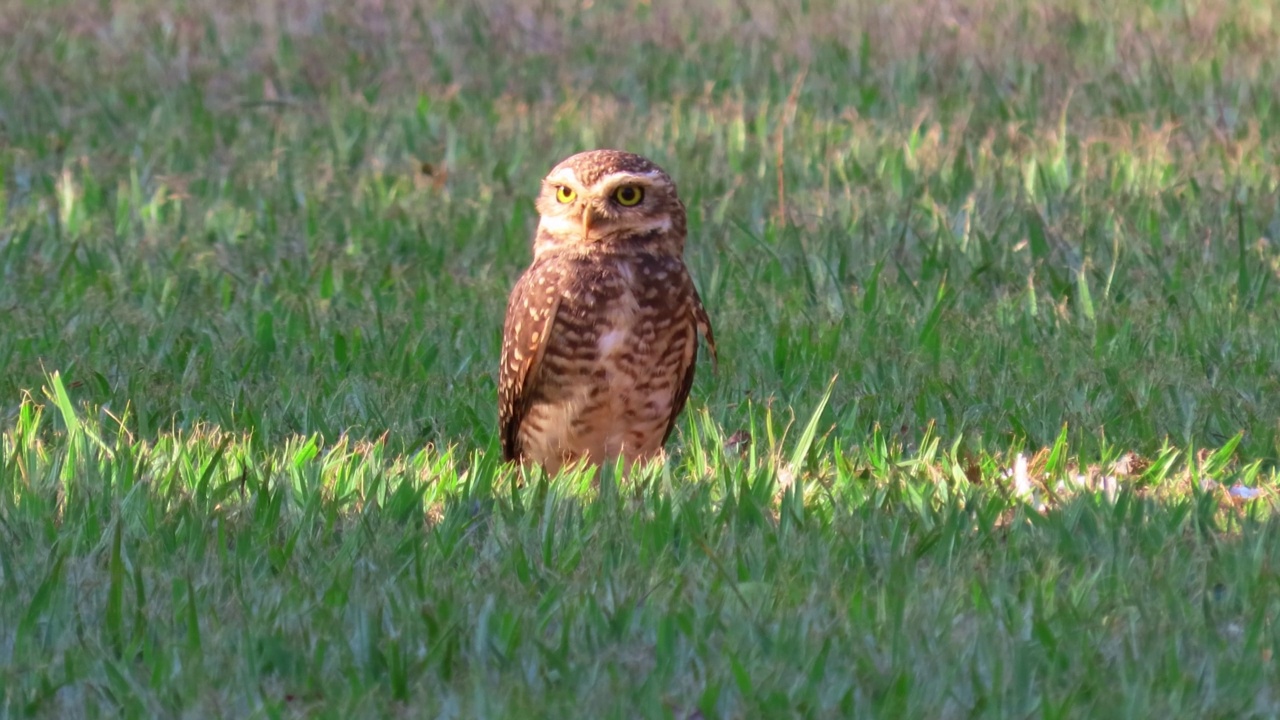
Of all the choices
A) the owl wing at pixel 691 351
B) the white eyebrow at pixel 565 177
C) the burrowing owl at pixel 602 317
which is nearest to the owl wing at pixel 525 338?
the burrowing owl at pixel 602 317

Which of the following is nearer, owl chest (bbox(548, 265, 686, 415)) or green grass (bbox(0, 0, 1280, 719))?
A: green grass (bbox(0, 0, 1280, 719))

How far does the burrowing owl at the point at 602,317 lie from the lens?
5.59 meters

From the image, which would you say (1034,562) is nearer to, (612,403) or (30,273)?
(612,403)

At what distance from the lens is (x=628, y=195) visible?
5.66 meters

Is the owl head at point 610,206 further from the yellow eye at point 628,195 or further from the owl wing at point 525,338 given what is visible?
the owl wing at point 525,338

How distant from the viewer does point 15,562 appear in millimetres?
4582

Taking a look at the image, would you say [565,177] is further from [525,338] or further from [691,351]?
[691,351]

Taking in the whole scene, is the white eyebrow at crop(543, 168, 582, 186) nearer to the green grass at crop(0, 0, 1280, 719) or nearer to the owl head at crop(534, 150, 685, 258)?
the owl head at crop(534, 150, 685, 258)

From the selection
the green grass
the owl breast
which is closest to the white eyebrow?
the owl breast

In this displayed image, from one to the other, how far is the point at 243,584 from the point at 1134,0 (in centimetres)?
1019

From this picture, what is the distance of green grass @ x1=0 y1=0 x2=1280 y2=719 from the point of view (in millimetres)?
4051

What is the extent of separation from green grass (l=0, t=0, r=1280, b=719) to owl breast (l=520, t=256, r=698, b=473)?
0.24 metres

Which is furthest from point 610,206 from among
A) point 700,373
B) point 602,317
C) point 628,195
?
point 700,373

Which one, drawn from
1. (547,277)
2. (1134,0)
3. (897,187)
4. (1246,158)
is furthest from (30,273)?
(1134,0)
